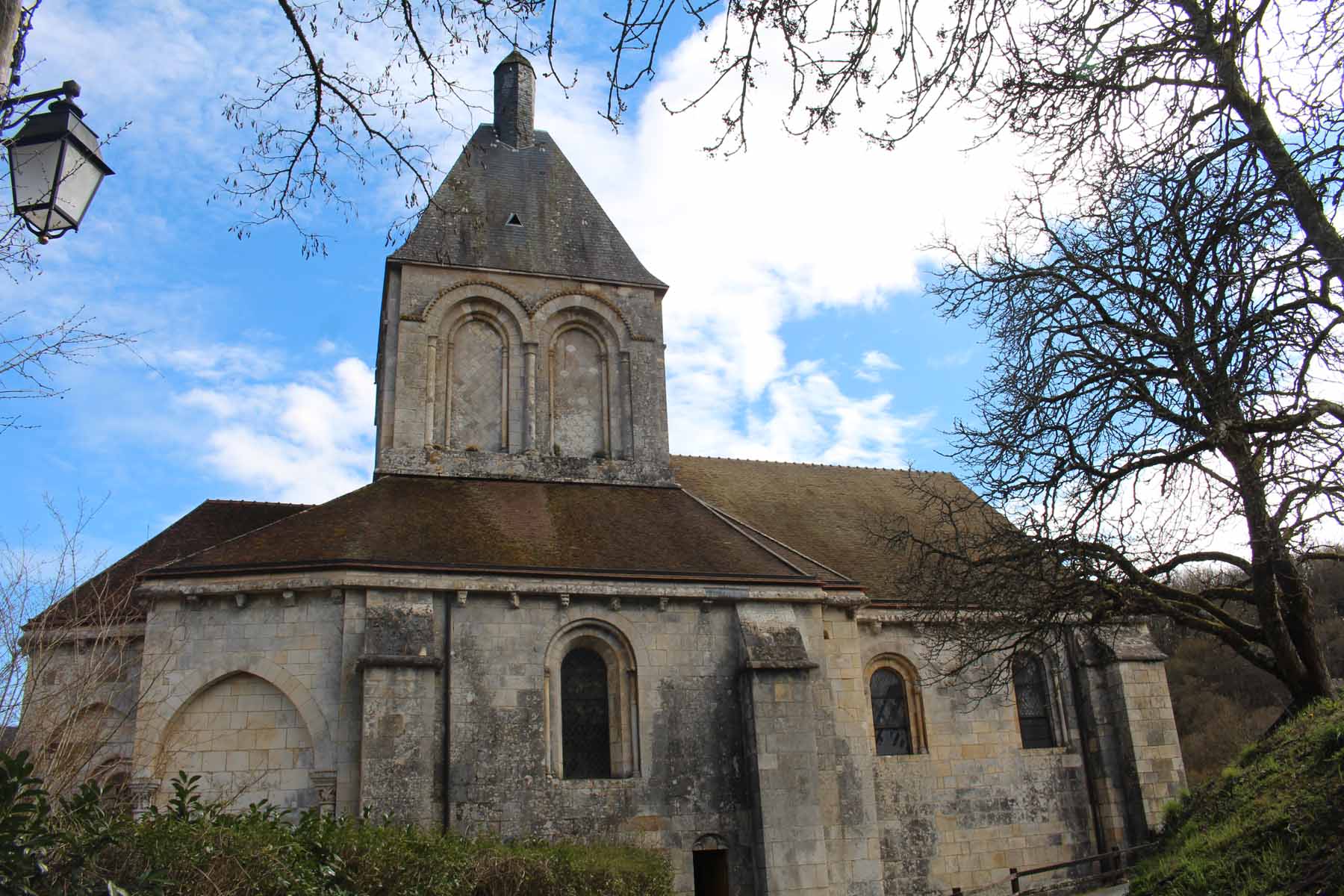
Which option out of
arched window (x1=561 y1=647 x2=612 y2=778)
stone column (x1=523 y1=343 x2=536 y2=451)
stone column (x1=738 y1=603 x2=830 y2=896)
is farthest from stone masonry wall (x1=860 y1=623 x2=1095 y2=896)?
stone column (x1=523 y1=343 x2=536 y2=451)

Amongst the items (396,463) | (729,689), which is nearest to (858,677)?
(729,689)

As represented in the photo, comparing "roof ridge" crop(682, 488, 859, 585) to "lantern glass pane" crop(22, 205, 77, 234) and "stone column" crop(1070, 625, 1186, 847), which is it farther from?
"lantern glass pane" crop(22, 205, 77, 234)

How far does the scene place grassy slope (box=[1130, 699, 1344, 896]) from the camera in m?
6.92

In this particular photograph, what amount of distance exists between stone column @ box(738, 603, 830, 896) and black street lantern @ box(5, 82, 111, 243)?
11519mm

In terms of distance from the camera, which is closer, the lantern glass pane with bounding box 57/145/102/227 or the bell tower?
the lantern glass pane with bounding box 57/145/102/227

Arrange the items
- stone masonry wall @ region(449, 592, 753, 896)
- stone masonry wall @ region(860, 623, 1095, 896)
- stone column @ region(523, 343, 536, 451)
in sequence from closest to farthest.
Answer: stone masonry wall @ region(449, 592, 753, 896) < stone masonry wall @ region(860, 623, 1095, 896) < stone column @ region(523, 343, 536, 451)

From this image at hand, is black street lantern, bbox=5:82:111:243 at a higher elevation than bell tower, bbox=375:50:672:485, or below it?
below

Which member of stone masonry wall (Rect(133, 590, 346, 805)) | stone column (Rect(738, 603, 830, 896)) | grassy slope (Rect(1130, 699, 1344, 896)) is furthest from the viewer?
stone column (Rect(738, 603, 830, 896))

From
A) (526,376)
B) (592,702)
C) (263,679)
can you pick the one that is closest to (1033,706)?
(592,702)

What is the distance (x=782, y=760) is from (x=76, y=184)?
471 inches

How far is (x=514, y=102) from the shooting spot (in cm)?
2375

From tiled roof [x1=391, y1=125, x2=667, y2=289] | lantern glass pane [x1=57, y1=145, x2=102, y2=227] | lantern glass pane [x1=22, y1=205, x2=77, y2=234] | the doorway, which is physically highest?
tiled roof [x1=391, y1=125, x2=667, y2=289]

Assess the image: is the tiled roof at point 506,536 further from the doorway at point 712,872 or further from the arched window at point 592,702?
the doorway at point 712,872

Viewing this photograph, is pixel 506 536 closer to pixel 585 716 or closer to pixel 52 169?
pixel 585 716
